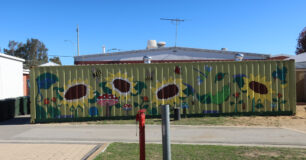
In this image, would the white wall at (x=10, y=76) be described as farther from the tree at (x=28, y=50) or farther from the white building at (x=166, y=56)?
the tree at (x=28, y=50)

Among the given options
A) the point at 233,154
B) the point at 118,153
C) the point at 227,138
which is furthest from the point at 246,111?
the point at 118,153

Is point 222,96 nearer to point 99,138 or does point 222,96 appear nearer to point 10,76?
point 99,138

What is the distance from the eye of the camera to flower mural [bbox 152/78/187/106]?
11820 mm

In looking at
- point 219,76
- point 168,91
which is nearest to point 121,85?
point 168,91

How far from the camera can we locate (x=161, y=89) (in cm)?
1183

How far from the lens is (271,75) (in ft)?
39.5

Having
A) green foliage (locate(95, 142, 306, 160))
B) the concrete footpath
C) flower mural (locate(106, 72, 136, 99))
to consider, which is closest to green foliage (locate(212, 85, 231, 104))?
the concrete footpath

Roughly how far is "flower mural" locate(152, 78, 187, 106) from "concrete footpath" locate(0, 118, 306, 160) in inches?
86.9

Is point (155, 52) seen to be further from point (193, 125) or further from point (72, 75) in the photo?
point (193, 125)

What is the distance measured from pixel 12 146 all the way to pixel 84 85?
4.80 m

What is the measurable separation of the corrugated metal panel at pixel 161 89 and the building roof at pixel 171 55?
8.06m

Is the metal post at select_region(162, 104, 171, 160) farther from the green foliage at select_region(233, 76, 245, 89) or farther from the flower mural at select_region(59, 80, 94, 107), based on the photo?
the green foliage at select_region(233, 76, 245, 89)

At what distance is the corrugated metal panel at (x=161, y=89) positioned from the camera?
11.6 metres

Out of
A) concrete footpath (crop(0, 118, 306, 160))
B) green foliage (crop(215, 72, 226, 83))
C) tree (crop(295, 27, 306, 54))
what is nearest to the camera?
concrete footpath (crop(0, 118, 306, 160))
